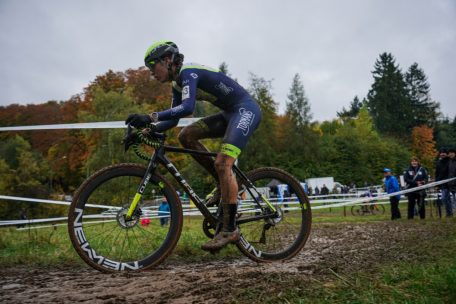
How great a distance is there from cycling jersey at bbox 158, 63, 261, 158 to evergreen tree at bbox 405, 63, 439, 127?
87.7 m

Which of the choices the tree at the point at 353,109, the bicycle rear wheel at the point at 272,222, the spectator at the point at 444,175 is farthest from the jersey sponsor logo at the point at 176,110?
the tree at the point at 353,109

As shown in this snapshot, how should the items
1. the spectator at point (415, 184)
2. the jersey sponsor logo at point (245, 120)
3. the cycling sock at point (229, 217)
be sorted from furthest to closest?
the spectator at point (415, 184) < the jersey sponsor logo at point (245, 120) < the cycling sock at point (229, 217)

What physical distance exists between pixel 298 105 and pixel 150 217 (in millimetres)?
62595

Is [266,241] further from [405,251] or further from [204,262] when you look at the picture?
[405,251]

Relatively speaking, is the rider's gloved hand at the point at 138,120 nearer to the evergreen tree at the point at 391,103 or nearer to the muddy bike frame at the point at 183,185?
the muddy bike frame at the point at 183,185

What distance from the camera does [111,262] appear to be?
403 centimetres

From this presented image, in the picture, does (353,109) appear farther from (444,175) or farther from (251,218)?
(251,218)

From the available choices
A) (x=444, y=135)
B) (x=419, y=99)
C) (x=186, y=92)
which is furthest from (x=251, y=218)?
(x=419, y=99)

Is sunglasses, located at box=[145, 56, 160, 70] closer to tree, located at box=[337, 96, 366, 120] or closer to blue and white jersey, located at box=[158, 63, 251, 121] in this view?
blue and white jersey, located at box=[158, 63, 251, 121]

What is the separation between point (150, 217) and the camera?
178 inches

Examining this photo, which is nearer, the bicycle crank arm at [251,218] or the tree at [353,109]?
the bicycle crank arm at [251,218]

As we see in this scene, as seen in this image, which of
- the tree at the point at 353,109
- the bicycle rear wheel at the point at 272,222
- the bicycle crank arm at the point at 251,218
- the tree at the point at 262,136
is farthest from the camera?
the tree at the point at 353,109

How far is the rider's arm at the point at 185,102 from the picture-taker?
4.26m

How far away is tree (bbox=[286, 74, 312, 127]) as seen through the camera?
64.6 m
